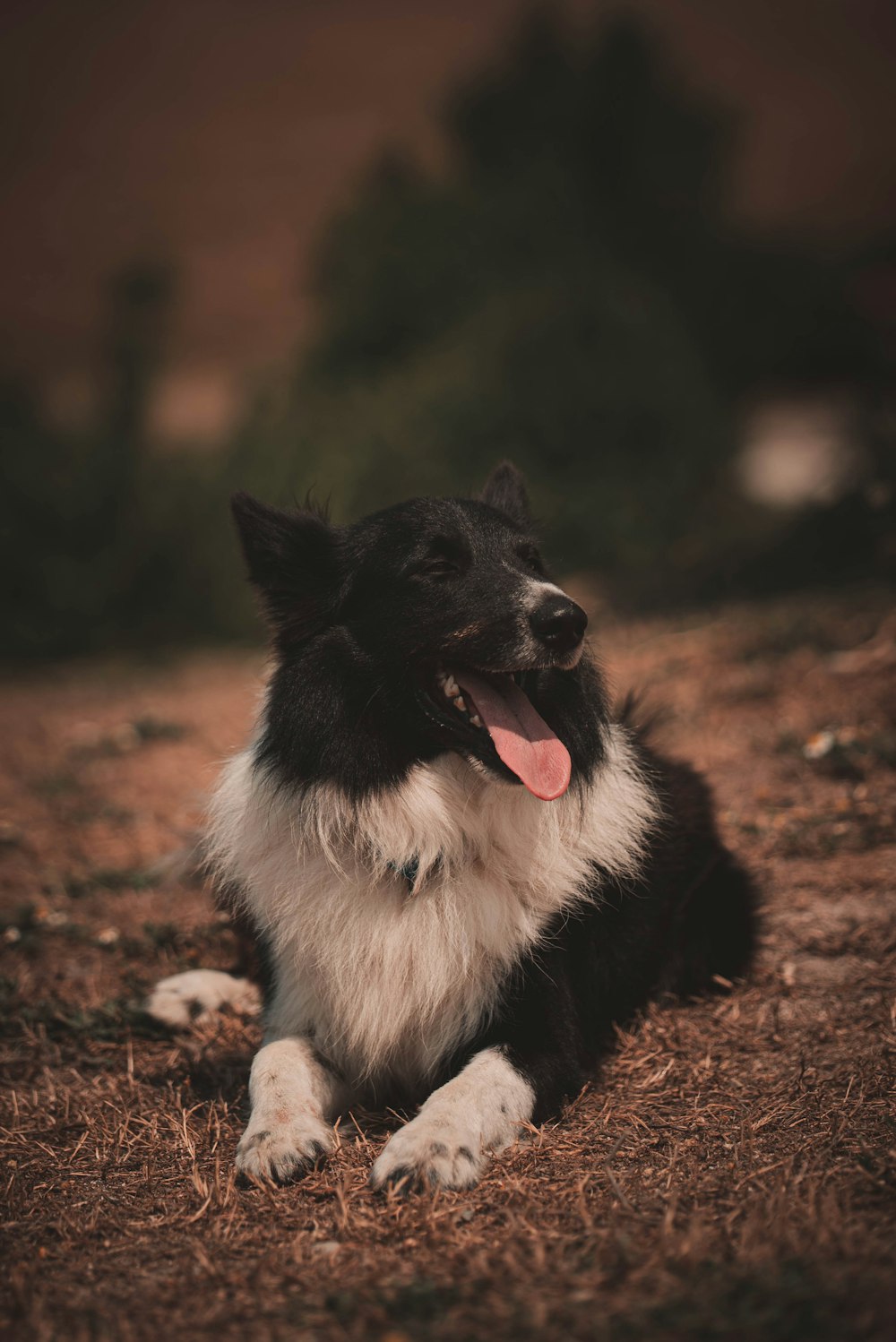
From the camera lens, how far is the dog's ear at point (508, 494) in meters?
3.54

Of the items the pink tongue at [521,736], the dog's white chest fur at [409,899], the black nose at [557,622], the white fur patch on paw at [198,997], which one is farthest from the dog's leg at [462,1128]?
the white fur patch on paw at [198,997]

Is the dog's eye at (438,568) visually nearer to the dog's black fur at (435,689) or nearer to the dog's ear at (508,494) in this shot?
the dog's black fur at (435,689)

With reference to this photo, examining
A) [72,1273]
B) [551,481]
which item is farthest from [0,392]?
[72,1273]

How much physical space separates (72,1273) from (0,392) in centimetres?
1491

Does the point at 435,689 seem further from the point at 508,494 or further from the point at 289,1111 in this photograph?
the point at 289,1111

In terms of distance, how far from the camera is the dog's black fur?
281cm

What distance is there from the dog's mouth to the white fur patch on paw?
5.01ft

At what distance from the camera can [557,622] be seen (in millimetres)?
2725

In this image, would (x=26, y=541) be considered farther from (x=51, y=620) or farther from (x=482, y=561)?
(x=482, y=561)

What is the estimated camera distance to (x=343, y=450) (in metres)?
13.7

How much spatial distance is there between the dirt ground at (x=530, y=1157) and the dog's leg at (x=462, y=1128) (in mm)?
58

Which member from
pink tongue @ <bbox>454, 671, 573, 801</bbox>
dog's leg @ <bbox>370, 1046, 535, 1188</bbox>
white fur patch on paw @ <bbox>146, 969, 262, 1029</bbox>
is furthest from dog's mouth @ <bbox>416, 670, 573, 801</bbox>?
white fur patch on paw @ <bbox>146, 969, 262, 1029</bbox>

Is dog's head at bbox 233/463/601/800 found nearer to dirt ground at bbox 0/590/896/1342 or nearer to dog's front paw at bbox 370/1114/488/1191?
dog's front paw at bbox 370/1114/488/1191

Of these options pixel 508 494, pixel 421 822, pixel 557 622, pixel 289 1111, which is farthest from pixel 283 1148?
pixel 508 494
